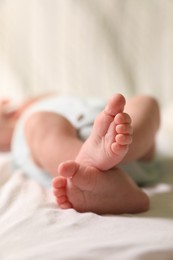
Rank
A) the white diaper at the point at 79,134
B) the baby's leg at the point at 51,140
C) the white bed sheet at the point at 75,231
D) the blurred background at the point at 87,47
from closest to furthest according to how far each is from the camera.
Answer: the white bed sheet at the point at 75,231 < the baby's leg at the point at 51,140 < the white diaper at the point at 79,134 < the blurred background at the point at 87,47

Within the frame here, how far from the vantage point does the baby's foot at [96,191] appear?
729 millimetres

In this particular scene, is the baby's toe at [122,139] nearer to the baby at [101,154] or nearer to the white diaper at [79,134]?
the baby at [101,154]

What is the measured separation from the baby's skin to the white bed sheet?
0.08ft

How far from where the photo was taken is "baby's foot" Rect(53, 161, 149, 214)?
28.7 inches

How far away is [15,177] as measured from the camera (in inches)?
38.6

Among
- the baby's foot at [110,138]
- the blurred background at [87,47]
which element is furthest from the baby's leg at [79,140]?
the blurred background at [87,47]

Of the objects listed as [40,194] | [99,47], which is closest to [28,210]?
[40,194]

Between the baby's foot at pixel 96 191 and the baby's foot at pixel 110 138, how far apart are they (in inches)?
0.9

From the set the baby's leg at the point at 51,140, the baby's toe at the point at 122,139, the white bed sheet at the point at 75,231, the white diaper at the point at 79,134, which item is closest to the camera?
the white bed sheet at the point at 75,231

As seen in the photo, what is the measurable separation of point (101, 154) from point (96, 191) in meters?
0.06

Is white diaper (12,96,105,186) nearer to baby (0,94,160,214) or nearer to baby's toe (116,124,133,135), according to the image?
baby (0,94,160,214)

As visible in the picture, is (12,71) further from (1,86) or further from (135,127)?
(135,127)

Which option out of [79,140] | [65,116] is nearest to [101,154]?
[79,140]

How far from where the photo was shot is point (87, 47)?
1598 mm
